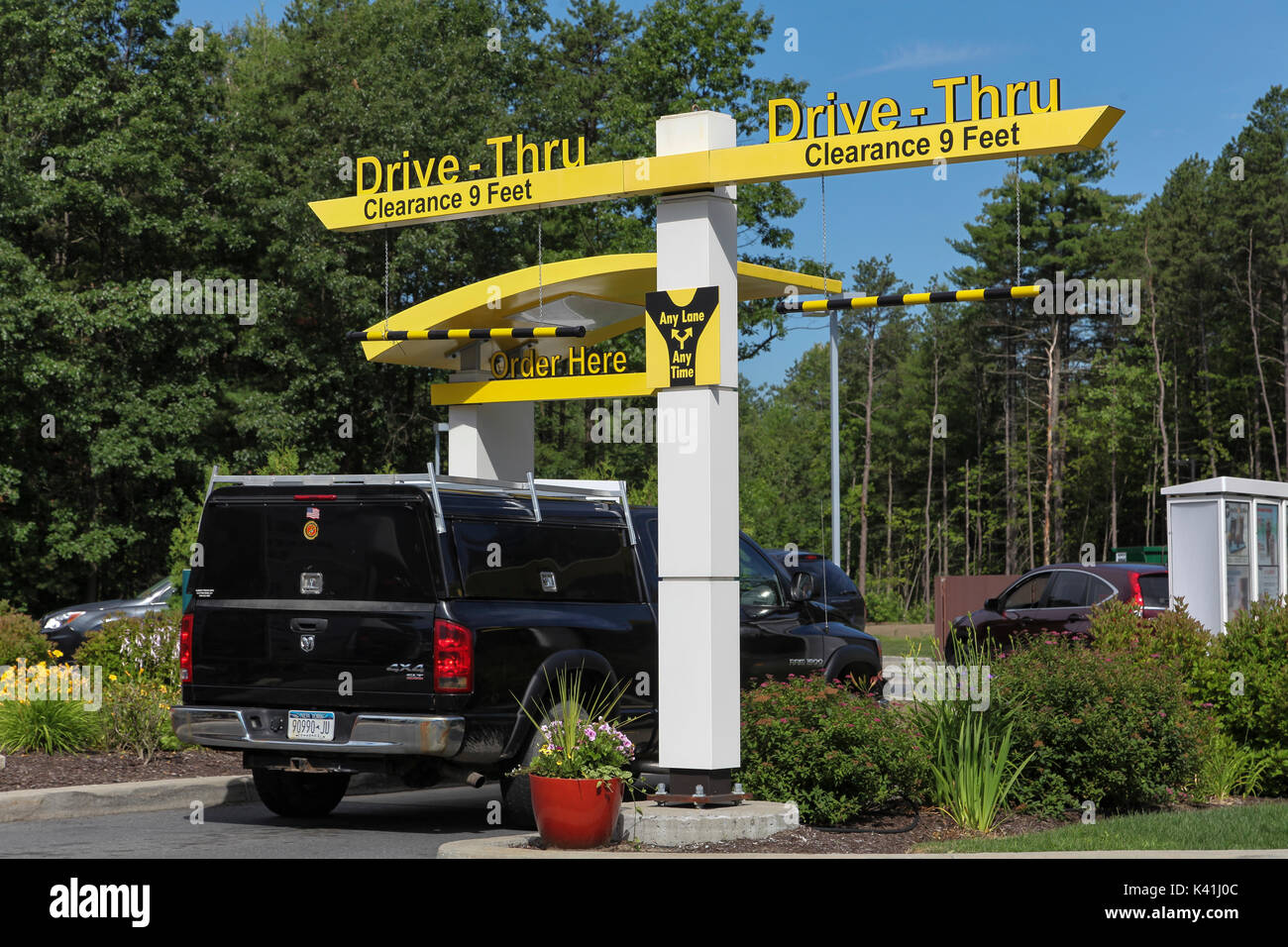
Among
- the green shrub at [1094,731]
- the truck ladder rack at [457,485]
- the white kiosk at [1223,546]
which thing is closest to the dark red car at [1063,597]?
the white kiosk at [1223,546]

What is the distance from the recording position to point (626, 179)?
9984 mm

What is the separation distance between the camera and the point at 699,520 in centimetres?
947

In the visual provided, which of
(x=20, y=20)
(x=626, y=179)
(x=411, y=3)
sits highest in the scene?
(x=411, y=3)

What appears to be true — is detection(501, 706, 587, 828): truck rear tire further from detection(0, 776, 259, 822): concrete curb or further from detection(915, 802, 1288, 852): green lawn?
detection(0, 776, 259, 822): concrete curb

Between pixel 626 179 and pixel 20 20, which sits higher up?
pixel 20 20

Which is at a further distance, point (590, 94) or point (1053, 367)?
point (1053, 367)

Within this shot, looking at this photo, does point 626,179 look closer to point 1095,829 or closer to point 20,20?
point 1095,829

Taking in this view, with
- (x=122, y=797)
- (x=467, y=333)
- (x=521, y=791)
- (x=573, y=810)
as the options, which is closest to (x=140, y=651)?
(x=122, y=797)

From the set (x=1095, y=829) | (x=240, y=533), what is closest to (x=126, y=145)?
(x=240, y=533)

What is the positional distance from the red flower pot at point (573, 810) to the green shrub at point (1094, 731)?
3.11m

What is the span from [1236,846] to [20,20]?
3410cm

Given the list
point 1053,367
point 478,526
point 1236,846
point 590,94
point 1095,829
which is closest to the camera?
point 1236,846

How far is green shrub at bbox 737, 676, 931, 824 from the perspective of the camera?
9.58 m

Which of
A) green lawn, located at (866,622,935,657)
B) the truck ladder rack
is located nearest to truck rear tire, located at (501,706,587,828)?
the truck ladder rack
